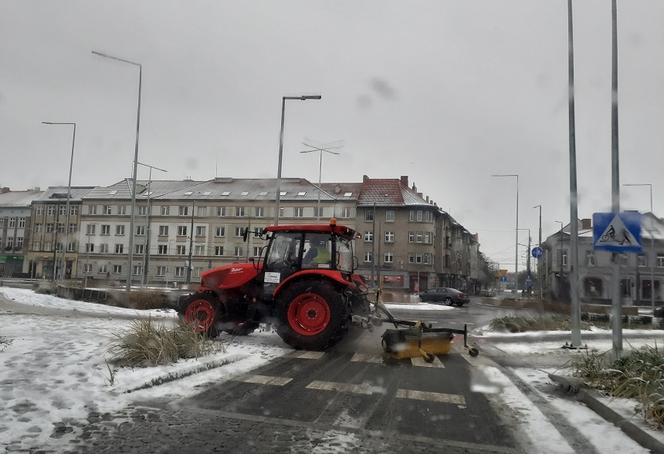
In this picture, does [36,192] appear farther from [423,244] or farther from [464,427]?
[464,427]

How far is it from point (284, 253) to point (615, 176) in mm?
6351

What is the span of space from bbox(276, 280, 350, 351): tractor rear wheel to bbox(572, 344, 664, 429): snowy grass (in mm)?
4078

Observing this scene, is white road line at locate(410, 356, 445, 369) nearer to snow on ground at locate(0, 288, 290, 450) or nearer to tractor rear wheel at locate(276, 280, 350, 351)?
tractor rear wheel at locate(276, 280, 350, 351)

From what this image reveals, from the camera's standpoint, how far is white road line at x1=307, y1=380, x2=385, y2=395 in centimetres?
681

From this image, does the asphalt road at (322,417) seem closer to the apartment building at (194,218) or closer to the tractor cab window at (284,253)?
the tractor cab window at (284,253)

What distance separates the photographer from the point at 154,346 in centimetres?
760

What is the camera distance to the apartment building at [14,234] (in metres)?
72.6

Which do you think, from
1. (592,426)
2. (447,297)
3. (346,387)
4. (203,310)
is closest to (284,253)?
(203,310)

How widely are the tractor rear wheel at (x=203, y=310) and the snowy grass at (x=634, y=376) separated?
21.9 ft

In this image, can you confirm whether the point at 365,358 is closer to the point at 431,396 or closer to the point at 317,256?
the point at 317,256

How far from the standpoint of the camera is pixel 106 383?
6328mm

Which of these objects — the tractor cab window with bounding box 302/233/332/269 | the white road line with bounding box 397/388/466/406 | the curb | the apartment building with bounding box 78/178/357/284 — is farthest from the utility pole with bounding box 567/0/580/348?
the apartment building with bounding box 78/178/357/284

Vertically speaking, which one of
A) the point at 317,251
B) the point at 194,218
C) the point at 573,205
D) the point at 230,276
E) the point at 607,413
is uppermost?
the point at 194,218

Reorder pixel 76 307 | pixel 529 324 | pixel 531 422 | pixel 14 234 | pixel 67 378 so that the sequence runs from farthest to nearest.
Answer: pixel 14 234, pixel 76 307, pixel 529 324, pixel 67 378, pixel 531 422
